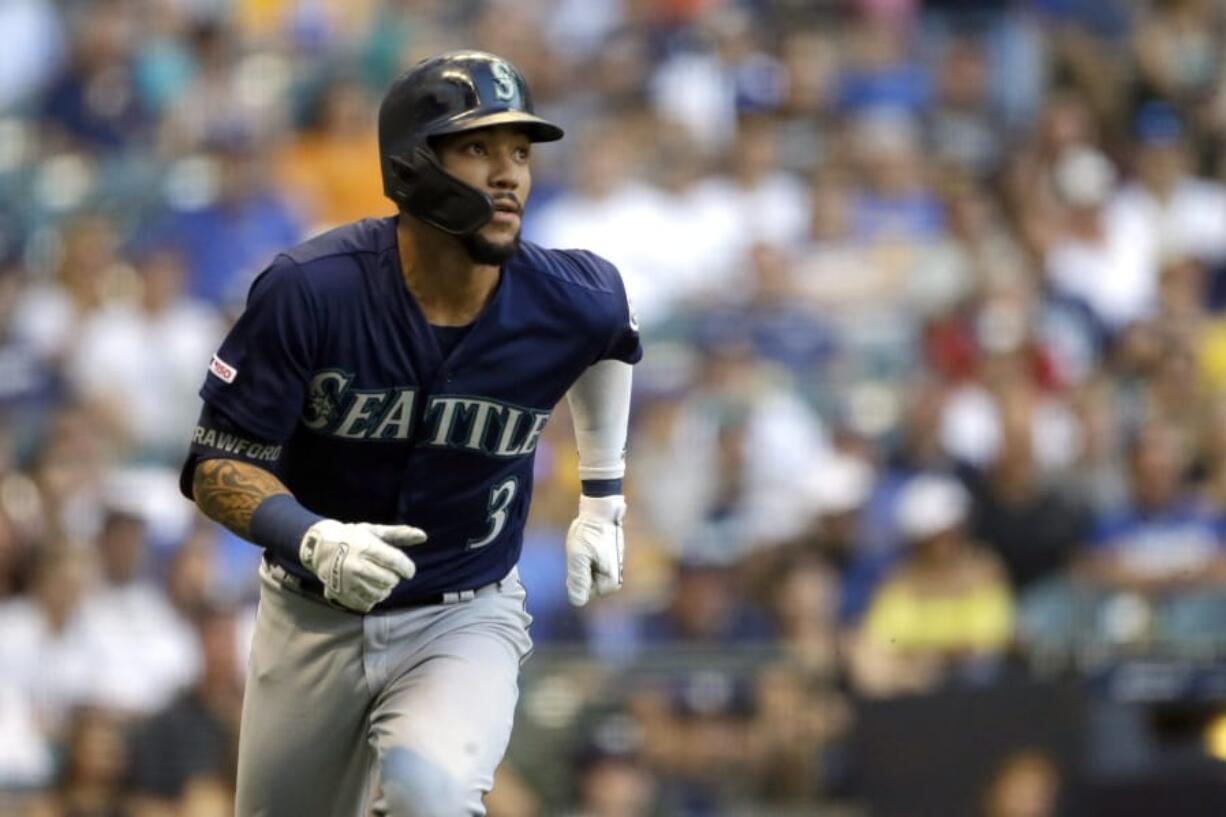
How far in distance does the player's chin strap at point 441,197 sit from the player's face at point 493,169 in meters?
0.03

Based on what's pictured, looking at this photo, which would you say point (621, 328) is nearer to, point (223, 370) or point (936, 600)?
point (223, 370)

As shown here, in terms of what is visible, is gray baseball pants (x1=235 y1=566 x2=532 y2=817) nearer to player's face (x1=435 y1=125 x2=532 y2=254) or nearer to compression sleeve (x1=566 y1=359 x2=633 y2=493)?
compression sleeve (x1=566 y1=359 x2=633 y2=493)

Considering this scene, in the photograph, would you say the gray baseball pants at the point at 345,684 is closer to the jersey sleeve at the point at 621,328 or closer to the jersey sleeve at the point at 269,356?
the jersey sleeve at the point at 269,356

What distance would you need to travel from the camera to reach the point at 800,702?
902cm

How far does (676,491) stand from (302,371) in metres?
5.35

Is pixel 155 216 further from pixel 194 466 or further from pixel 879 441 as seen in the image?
pixel 194 466

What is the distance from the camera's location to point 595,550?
5945 millimetres

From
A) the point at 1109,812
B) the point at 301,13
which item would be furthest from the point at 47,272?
the point at 1109,812

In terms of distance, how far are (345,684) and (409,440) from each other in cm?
60

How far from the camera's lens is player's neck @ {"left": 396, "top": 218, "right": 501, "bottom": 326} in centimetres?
552

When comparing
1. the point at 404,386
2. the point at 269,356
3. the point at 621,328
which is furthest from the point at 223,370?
the point at 621,328

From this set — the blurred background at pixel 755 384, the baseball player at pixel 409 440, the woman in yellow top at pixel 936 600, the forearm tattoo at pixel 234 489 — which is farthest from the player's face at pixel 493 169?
the woman in yellow top at pixel 936 600

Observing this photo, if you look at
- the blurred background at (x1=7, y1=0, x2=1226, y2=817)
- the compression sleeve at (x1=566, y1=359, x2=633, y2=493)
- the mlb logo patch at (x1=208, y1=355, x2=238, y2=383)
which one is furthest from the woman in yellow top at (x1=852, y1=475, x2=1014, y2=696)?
the mlb logo patch at (x1=208, y1=355, x2=238, y2=383)

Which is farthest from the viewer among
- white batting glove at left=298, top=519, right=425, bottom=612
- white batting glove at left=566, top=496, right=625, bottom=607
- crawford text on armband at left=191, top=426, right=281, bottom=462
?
white batting glove at left=566, top=496, right=625, bottom=607
